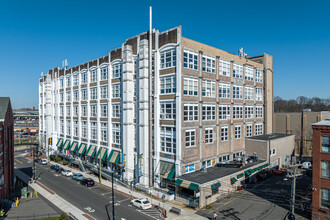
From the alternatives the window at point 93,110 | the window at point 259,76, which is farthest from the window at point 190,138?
the window at point 93,110

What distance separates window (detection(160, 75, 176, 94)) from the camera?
33691 mm

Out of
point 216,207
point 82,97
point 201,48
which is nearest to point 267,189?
point 216,207

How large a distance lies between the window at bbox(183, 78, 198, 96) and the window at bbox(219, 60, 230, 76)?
763 cm

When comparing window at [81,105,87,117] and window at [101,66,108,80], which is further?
window at [81,105,87,117]

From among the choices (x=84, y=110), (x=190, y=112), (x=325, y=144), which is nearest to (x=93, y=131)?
(x=84, y=110)

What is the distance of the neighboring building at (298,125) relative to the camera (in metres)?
53.2

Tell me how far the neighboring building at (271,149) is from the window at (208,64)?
55.2 feet

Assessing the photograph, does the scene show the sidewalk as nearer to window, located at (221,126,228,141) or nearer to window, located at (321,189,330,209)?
window, located at (321,189,330,209)

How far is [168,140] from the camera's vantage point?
34531 millimetres

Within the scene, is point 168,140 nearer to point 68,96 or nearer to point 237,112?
point 237,112

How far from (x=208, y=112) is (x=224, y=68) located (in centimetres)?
944

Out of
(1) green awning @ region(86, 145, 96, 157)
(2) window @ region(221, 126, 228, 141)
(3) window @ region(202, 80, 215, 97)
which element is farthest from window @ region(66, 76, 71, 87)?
(2) window @ region(221, 126, 228, 141)

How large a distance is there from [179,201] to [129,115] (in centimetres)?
1694

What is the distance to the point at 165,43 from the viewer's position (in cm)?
3472
